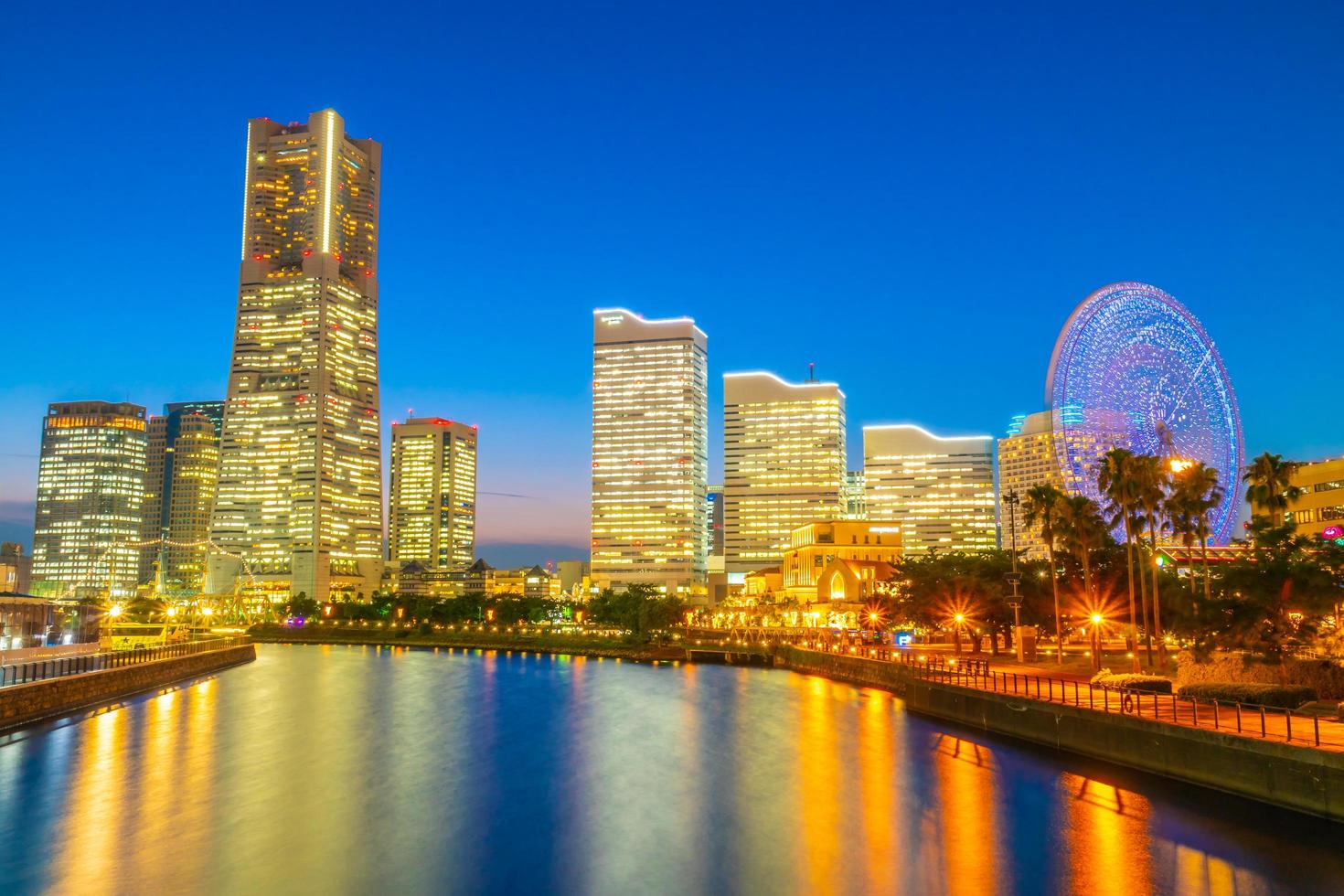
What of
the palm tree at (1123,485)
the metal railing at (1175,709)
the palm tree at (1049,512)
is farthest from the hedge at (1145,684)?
the palm tree at (1049,512)

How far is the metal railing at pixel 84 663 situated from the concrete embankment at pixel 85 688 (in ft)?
3.78

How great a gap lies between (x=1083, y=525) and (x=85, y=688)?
75.3 m

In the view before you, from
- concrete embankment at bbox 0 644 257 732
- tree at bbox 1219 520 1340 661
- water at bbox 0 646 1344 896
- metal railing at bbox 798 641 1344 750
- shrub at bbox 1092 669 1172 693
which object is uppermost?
tree at bbox 1219 520 1340 661

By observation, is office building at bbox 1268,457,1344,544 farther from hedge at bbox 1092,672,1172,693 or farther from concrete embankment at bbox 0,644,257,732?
concrete embankment at bbox 0,644,257,732

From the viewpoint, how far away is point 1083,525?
80.4 m

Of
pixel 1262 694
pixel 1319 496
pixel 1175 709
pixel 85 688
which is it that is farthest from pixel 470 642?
pixel 1262 694

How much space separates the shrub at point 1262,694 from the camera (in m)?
43.3

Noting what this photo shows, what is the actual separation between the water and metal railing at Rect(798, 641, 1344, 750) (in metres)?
2.96

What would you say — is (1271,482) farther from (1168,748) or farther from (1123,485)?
(1168,748)

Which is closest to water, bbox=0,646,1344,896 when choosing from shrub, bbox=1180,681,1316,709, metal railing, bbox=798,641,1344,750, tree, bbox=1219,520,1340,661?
metal railing, bbox=798,641,1344,750

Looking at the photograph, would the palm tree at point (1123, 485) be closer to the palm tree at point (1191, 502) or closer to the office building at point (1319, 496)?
the palm tree at point (1191, 502)

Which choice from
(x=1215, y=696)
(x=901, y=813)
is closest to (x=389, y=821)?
(x=901, y=813)

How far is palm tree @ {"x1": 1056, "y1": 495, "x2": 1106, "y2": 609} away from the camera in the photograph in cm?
7981

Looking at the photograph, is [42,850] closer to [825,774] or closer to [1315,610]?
[825,774]
